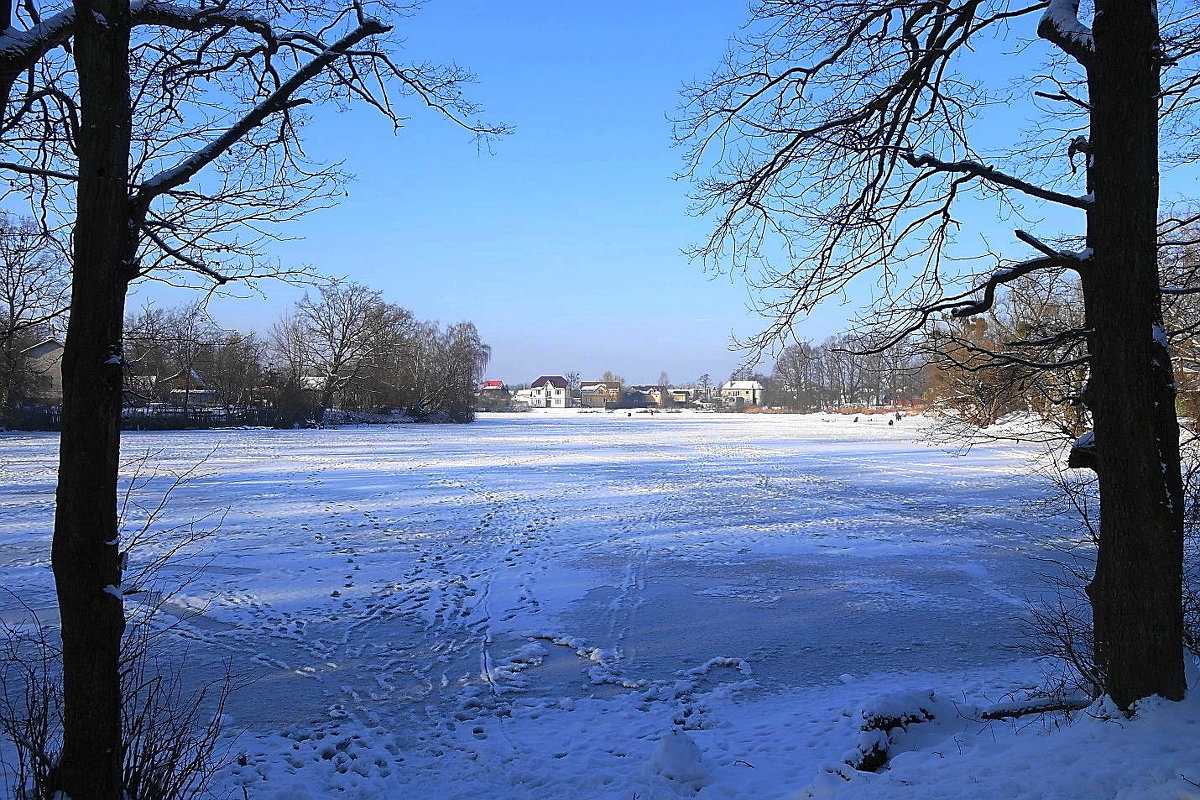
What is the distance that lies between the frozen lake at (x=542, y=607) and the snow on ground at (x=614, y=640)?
0.04 meters

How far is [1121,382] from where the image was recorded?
381 cm

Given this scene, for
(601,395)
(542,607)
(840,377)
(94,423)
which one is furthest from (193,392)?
(601,395)

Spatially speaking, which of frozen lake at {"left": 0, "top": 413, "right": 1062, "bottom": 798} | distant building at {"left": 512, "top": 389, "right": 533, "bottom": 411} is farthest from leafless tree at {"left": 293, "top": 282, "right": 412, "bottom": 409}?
distant building at {"left": 512, "top": 389, "right": 533, "bottom": 411}

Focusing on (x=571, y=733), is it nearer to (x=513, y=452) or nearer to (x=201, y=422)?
(x=513, y=452)

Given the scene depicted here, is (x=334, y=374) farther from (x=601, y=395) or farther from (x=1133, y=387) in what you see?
(x=601, y=395)

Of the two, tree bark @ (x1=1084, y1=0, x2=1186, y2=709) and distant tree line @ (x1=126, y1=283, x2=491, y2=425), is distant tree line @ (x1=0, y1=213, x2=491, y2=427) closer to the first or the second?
distant tree line @ (x1=126, y1=283, x2=491, y2=425)

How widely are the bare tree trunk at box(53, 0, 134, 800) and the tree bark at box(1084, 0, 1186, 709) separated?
4.60 m

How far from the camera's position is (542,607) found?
29.3 feet

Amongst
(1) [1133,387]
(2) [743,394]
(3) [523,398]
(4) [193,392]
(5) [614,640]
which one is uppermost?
(2) [743,394]

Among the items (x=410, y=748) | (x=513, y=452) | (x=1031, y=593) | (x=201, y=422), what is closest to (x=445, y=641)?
(x=410, y=748)

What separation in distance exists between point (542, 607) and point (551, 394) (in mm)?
155636

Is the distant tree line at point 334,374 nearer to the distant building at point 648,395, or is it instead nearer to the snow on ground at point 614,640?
the snow on ground at point 614,640

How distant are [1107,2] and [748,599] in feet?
23.2

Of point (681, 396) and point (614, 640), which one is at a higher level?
point (681, 396)
